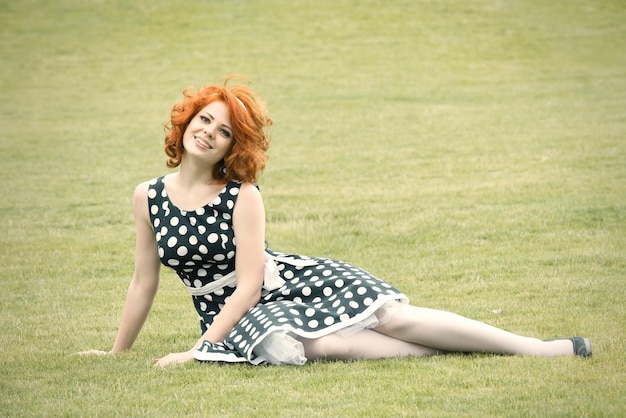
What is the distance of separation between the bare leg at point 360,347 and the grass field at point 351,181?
0.37ft

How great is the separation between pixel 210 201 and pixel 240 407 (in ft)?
4.90

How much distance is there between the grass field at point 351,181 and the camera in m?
5.36

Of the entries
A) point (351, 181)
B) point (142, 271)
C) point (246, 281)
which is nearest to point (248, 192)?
point (246, 281)

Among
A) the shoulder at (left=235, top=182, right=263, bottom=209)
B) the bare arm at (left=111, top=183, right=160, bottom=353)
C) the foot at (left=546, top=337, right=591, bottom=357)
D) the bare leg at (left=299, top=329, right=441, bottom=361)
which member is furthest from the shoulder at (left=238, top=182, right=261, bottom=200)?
the foot at (left=546, top=337, right=591, bottom=357)

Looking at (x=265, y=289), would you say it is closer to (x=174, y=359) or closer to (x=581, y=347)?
(x=174, y=359)

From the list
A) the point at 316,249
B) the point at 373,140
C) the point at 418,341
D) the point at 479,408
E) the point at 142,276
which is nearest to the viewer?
the point at 479,408

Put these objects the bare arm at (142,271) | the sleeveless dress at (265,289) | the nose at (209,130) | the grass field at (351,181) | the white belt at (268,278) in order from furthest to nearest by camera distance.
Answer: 1. the bare arm at (142,271)
2. the white belt at (268,278)
3. the nose at (209,130)
4. the sleeveless dress at (265,289)
5. the grass field at (351,181)

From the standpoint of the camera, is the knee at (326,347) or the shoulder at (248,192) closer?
the knee at (326,347)

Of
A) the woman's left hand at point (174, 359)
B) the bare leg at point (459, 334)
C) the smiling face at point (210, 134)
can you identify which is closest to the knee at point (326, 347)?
the bare leg at point (459, 334)

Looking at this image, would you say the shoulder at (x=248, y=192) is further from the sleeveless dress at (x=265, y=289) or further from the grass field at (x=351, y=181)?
the grass field at (x=351, y=181)

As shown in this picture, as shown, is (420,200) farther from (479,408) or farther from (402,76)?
(402,76)

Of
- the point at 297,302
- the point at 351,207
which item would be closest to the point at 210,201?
the point at 297,302

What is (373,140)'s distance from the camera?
1767 cm

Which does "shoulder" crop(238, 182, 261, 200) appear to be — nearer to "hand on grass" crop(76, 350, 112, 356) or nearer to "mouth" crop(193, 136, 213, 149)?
"mouth" crop(193, 136, 213, 149)
